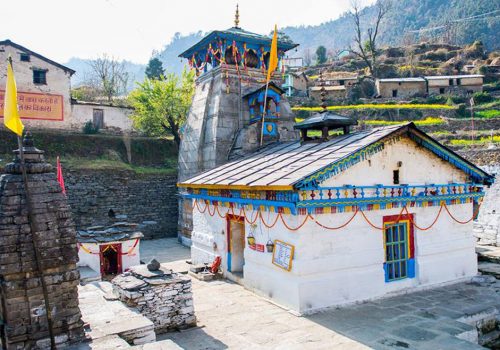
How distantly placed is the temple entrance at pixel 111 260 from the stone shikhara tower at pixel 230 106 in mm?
5438

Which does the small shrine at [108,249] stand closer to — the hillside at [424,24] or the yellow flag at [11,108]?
the yellow flag at [11,108]

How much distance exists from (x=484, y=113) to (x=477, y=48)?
A: 28.8 metres

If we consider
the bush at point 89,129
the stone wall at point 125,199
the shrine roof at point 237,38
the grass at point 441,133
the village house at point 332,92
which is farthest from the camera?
the village house at point 332,92

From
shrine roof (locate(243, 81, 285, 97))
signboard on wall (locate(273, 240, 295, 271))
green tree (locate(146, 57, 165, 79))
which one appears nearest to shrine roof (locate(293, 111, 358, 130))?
shrine roof (locate(243, 81, 285, 97))

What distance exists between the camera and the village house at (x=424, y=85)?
50062 mm

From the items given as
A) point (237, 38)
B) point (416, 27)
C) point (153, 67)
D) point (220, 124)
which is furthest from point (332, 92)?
point (416, 27)

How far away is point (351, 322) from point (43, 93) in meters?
23.1

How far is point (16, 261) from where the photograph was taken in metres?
6.24

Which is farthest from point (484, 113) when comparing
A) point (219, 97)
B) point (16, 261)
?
point (16, 261)

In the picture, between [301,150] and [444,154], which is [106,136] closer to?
[301,150]

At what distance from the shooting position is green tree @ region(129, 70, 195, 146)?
25.2m

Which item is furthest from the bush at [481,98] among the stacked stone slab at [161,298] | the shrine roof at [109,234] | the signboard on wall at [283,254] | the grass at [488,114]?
the stacked stone slab at [161,298]

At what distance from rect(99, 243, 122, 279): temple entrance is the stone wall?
6.41m

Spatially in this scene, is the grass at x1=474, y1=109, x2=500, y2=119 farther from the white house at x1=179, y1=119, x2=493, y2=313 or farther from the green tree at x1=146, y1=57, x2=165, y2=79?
the green tree at x1=146, y1=57, x2=165, y2=79
